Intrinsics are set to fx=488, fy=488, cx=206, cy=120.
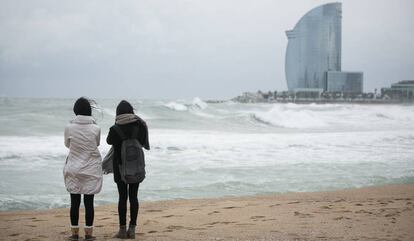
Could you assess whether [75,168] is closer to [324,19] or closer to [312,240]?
[312,240]

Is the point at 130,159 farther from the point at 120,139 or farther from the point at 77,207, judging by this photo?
the point at 77,207

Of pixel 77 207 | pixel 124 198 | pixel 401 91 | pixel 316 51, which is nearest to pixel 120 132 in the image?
pixel 124 198

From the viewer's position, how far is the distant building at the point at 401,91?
131125 mm

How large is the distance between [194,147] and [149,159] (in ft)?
9.20

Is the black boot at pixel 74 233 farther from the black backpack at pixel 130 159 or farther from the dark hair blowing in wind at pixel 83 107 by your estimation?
the dark hair blowing in wind at pixel 83 107

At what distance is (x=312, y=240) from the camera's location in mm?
4625

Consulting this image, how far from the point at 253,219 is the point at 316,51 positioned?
148588 mm

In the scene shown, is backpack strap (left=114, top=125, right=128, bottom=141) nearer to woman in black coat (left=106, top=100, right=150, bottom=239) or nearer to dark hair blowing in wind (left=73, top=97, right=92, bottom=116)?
woman in black coat (left=106, top=100, right=150, bottom=239)

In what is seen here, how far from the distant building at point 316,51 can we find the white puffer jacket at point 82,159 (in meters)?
144

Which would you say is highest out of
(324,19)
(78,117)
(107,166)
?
(324,19)

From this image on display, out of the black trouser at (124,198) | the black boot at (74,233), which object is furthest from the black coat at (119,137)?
the black boot at (74,233)

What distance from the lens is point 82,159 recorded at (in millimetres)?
4418

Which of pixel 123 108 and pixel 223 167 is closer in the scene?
pixel 123 108

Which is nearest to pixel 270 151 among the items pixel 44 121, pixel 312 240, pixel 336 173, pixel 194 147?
pixel 194 147
